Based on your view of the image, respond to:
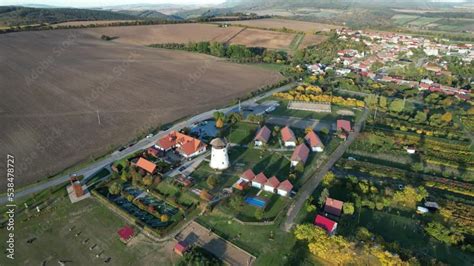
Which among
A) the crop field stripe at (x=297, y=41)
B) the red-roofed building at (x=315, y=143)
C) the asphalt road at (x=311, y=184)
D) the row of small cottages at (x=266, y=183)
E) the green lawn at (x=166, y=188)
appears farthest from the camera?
the crop field stripe at (x=297, y=41)

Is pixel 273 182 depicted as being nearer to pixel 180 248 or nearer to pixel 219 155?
pixel 219 155

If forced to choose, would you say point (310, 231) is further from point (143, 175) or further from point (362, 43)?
point (362, 43)

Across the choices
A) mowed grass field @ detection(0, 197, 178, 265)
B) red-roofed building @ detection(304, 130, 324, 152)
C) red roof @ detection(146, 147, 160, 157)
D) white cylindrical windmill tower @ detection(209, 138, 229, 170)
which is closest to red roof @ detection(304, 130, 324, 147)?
red-roofed building @ detection(304, 130, 324, 152)

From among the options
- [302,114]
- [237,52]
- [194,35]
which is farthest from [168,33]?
[302,114]

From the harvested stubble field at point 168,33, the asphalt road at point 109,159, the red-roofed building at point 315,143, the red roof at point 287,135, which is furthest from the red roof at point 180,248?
the harvested stubble field at point 168,33

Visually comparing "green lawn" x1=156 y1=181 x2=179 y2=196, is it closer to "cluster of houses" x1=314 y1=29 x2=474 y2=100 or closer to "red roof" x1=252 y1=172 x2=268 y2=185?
"red roof" x1=252 y1=172 x2=268 y2=185

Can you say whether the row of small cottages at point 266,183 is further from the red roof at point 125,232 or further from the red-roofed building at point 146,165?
the red roof at point 125,232
